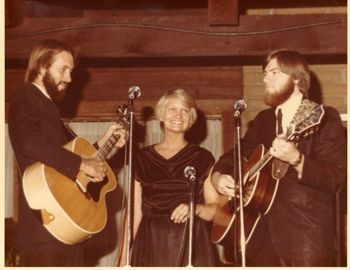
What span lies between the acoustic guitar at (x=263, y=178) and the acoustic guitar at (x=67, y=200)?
741 millimetres

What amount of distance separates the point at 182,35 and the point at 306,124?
37.9 inches

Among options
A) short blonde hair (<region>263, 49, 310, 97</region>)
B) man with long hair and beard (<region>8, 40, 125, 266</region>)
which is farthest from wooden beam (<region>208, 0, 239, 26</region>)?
man with long hair and beard (<region>8, 40, 125, 266</region>)

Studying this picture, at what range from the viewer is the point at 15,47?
463 centimetres

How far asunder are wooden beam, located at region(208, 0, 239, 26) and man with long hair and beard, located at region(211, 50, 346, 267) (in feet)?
2.04

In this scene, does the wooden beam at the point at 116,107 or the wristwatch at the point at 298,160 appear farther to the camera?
the wooden beam at the point at 116,107

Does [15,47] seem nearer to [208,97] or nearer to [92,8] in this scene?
[92,8]

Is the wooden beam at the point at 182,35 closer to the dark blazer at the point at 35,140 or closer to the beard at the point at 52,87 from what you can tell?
the beard at the point at 52,87

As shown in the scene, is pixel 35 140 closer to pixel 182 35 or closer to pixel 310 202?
pixel 182 35

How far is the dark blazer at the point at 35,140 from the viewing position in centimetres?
432

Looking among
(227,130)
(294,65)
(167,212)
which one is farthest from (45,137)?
(294,65)

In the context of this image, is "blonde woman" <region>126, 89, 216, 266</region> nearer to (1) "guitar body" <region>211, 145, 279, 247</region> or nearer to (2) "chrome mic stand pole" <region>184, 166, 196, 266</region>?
(2) "chrome mic stand pole" <region>184, 166, 196, 266</region>

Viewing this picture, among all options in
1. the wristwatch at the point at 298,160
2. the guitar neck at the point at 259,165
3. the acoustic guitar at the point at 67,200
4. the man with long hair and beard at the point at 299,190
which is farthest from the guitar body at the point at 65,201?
the wristwatch at the point at 298,160

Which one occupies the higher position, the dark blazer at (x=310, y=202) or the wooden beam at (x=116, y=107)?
the wooden beam at (x=116, y=107)

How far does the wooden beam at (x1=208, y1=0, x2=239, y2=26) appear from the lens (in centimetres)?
452
